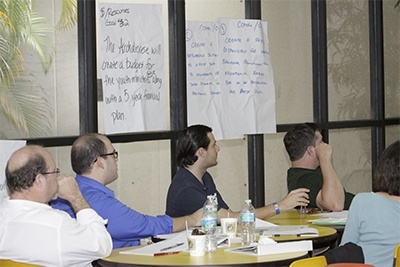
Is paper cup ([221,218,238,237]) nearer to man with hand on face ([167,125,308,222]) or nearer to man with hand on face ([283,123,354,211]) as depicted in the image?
man with hand on face ([167,125,308,222])

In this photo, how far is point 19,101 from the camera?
4820 millimetres

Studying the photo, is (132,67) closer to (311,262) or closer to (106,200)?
(106,200)

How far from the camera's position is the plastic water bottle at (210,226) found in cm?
400

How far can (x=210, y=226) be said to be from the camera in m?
4.19

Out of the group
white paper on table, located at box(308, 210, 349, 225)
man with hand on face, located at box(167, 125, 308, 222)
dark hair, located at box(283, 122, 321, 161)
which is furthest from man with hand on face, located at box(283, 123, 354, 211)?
man with hand on face, located at box(167, 125, 308, 222)

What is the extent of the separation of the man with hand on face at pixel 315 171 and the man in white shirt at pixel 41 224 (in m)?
2.04

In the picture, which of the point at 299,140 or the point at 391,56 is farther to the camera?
the point at 391,56

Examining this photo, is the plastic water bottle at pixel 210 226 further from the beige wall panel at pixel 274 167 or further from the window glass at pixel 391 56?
the window glass at pixel 391 56

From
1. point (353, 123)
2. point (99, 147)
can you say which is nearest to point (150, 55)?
point (99, 147)

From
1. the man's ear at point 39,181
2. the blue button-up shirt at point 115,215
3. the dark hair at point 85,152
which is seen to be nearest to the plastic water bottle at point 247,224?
the blue button-up shirt at point 115,215

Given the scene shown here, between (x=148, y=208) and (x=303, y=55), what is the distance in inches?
85.1

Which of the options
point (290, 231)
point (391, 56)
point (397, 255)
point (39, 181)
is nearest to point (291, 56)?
point (391, 56)

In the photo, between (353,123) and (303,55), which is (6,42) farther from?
(353,123)

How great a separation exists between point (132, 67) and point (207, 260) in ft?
6.82
